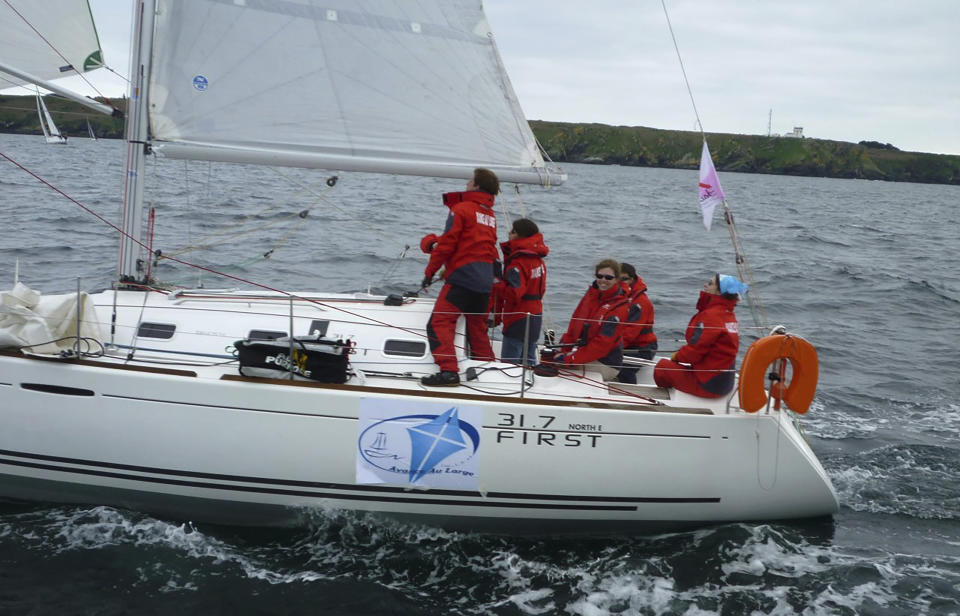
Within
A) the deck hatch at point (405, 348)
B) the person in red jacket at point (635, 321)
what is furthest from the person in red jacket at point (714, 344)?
the deck hatch at point (405, 348)

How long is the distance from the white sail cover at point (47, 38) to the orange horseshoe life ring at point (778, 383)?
5.23 m

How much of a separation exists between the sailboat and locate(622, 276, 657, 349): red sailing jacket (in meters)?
0.54

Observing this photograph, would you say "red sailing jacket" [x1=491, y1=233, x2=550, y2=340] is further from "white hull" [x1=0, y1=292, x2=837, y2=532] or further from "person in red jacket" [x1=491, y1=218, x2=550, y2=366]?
"white hull" [x1=0, y1=292, x2=837, y2=532]

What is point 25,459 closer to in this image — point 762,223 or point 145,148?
point 145,148

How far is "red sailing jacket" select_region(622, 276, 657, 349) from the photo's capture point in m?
6.36

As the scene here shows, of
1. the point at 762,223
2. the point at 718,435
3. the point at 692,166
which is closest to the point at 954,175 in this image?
the point at 692,166

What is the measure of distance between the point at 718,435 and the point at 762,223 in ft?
77.7

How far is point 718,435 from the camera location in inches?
217

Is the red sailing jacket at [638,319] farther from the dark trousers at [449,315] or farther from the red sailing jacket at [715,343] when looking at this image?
the dark trousers at [449,315]

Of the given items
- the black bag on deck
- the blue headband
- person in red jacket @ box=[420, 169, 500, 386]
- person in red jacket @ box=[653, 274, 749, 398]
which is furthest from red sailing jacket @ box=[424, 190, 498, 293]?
the blue headband

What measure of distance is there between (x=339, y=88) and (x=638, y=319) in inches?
112

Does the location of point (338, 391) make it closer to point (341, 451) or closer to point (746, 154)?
point (341, 451)

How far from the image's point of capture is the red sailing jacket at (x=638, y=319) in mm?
6359

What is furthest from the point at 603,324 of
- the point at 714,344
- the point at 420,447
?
the point at 420,447
